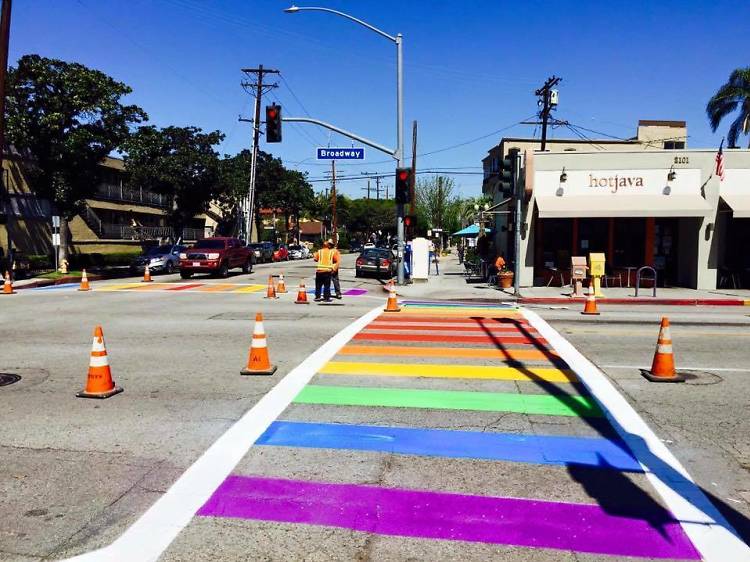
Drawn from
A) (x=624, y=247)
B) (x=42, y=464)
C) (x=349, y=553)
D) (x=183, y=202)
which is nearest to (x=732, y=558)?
(x=349, y=553)

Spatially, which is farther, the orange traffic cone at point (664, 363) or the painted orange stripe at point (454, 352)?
the painted orange stripe at point (454, 352)

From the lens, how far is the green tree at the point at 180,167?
131ft

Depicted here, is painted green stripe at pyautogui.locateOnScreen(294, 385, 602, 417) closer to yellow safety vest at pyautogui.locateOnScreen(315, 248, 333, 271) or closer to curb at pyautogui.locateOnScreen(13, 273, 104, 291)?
yellow safety vest at pyautogui.locateOnScreen(315, 248, 333, 271)

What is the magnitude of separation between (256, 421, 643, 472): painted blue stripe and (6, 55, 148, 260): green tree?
25.3 metres

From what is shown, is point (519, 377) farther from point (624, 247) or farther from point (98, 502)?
point (624, 247)

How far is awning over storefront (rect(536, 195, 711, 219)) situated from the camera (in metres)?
20.2

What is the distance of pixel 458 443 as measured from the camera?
17.4 ft

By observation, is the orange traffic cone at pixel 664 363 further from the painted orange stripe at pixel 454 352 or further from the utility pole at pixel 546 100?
the utility pole at pixel 546 100

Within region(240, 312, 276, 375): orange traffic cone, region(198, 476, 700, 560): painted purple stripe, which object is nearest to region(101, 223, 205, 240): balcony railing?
region(240, 312, 276, 375): orange traffic cone

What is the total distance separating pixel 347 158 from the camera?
23297 millimetres

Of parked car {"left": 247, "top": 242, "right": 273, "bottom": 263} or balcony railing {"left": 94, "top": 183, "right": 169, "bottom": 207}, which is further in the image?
parked car {"left": 247, "top": 242, "right": 273, "bottom": 263}

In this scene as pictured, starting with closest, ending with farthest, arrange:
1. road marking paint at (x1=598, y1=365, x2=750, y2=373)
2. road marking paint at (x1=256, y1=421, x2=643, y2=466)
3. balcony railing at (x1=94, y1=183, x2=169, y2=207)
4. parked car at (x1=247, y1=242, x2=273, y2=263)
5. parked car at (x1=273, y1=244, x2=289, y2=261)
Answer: road marking paint at (x1=256, y1=421, x2=643, y2=466) < road marking paint at (x1=598, y1=365, x2=750, y2=373) < balcony railing at (x1=94, y1=183, x2=169, y2=207) < parked car at (x1=247, y1=242, x2=273, y2=263) < parked car at (x1=273, y1=244, x2=289, y2=261)

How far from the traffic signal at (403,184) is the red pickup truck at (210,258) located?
906cm

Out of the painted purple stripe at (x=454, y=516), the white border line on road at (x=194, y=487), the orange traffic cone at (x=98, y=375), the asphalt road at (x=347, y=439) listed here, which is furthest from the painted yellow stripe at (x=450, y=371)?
the painted purple stripe at (x=454, y=516)
